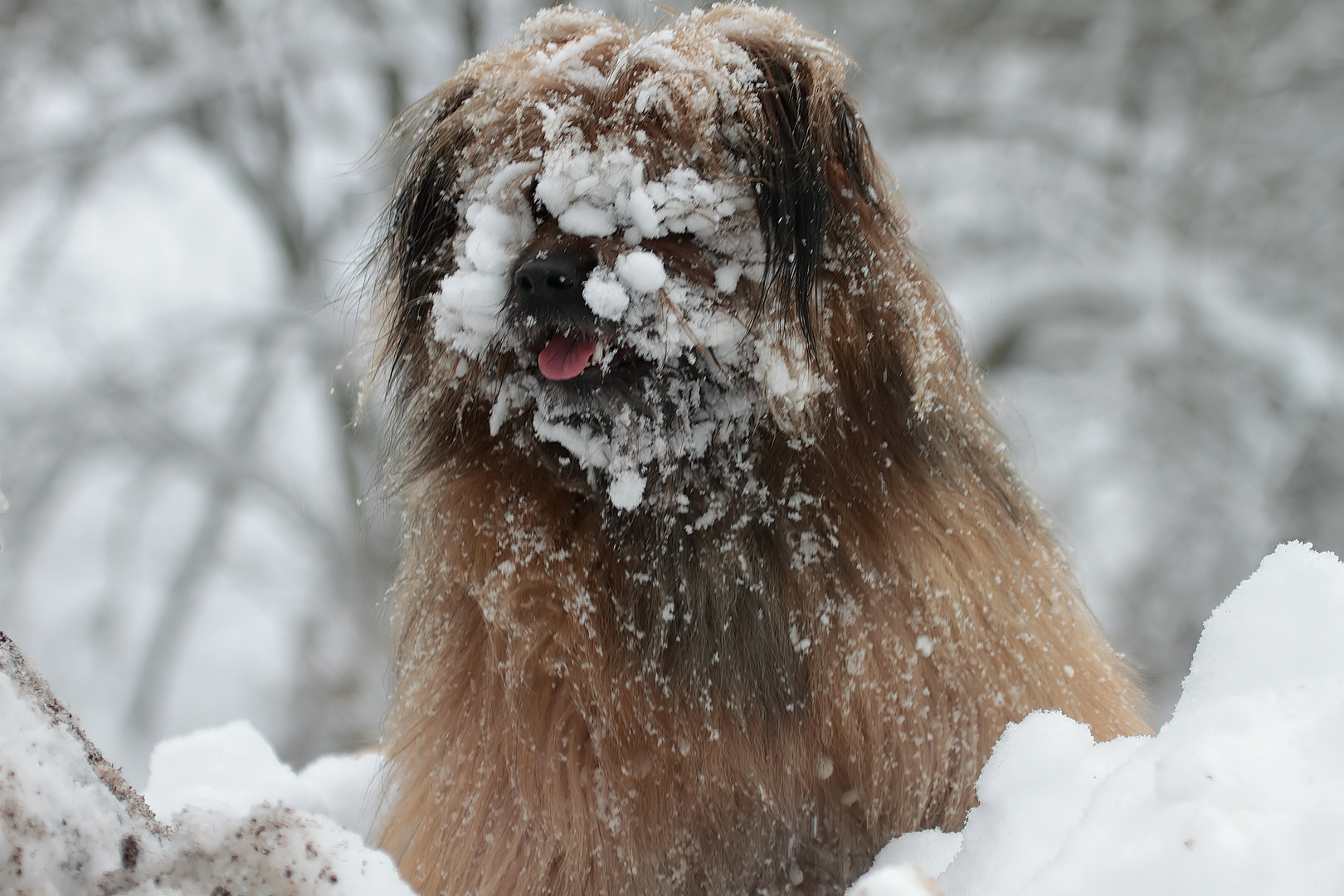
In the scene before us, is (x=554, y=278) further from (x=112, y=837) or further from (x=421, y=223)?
(x=112, y=837)

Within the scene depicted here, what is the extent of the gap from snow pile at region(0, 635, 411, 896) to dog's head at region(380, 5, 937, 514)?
65cm

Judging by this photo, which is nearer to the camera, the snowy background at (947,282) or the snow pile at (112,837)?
the snow pile at (112,837)

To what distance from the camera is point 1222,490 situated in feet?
17.1

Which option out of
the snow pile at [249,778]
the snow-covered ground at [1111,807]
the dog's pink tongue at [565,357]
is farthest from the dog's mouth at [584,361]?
the snow pile at [249,778]

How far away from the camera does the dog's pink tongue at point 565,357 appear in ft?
4.00

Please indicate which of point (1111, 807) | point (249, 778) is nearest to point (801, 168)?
point (1111, 807)

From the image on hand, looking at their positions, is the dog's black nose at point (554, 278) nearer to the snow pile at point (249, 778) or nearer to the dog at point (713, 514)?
the dog at point (713, 514)

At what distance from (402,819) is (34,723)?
902mm

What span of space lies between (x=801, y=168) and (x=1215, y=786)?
0.79 m

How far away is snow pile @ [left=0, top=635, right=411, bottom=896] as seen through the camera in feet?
1.84

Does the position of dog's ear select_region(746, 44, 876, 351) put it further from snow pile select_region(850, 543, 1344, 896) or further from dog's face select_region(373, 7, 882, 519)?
snow pile select_region(850, 543, 1344, 896)

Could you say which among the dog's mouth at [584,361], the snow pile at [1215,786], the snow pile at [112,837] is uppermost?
the dog's mouth at [584,361]

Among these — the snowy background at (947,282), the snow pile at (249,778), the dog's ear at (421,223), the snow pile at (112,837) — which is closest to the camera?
the snow pile at (112,837)

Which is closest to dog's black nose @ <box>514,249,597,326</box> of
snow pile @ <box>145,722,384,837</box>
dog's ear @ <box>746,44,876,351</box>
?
dog's ear @ <box>746,44,876,351</box>
